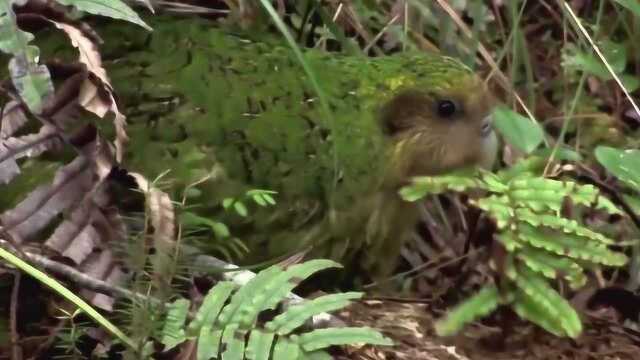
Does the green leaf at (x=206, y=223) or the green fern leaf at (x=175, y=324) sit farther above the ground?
the green leaf at (x=206, y=223)

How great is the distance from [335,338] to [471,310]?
0.29 meters

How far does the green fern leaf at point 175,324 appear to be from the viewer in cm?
103

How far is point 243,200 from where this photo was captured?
125cm

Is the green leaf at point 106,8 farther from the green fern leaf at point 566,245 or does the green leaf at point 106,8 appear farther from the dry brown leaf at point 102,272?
the green fern leaf at point 566,245

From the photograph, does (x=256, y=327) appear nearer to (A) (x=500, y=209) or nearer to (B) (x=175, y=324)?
(B) (x=175, y=324)

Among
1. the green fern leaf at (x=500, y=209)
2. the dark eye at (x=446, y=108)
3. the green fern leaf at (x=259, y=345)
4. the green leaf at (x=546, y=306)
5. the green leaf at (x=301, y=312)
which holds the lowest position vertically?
the green leaf at (x=546, y=306)

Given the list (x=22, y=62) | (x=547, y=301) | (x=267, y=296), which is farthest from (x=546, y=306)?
(x=22, y=62)

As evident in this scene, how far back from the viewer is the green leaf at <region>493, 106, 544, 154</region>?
4.71ft

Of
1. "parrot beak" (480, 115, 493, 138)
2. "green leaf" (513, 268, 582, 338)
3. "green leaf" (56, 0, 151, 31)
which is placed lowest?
"green leaf" (513, 268, 582, 338)

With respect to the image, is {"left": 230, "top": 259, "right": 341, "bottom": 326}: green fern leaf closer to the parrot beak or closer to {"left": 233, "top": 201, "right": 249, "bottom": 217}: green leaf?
{"left": 233, "top": 201, "right": 249, "bottom": 217}: green leaf

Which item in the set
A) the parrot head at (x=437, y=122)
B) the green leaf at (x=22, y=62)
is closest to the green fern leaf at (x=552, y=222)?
the parrot head at (x=437, y=122)

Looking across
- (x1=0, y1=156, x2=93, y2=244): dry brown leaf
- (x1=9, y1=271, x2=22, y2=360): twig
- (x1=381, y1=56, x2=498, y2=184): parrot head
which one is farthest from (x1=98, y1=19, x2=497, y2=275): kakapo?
(x1=9, y1=271, x2=22, y2=360): twig

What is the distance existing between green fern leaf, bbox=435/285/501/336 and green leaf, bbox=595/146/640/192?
248 mm

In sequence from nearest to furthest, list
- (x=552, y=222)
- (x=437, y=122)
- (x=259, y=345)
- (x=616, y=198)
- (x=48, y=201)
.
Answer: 1. (x=259, y=345)
2. (x=48, y=201)
3. (x=552, y=222)
4. (x=437, y=122)
5. (x=616, y=198)
